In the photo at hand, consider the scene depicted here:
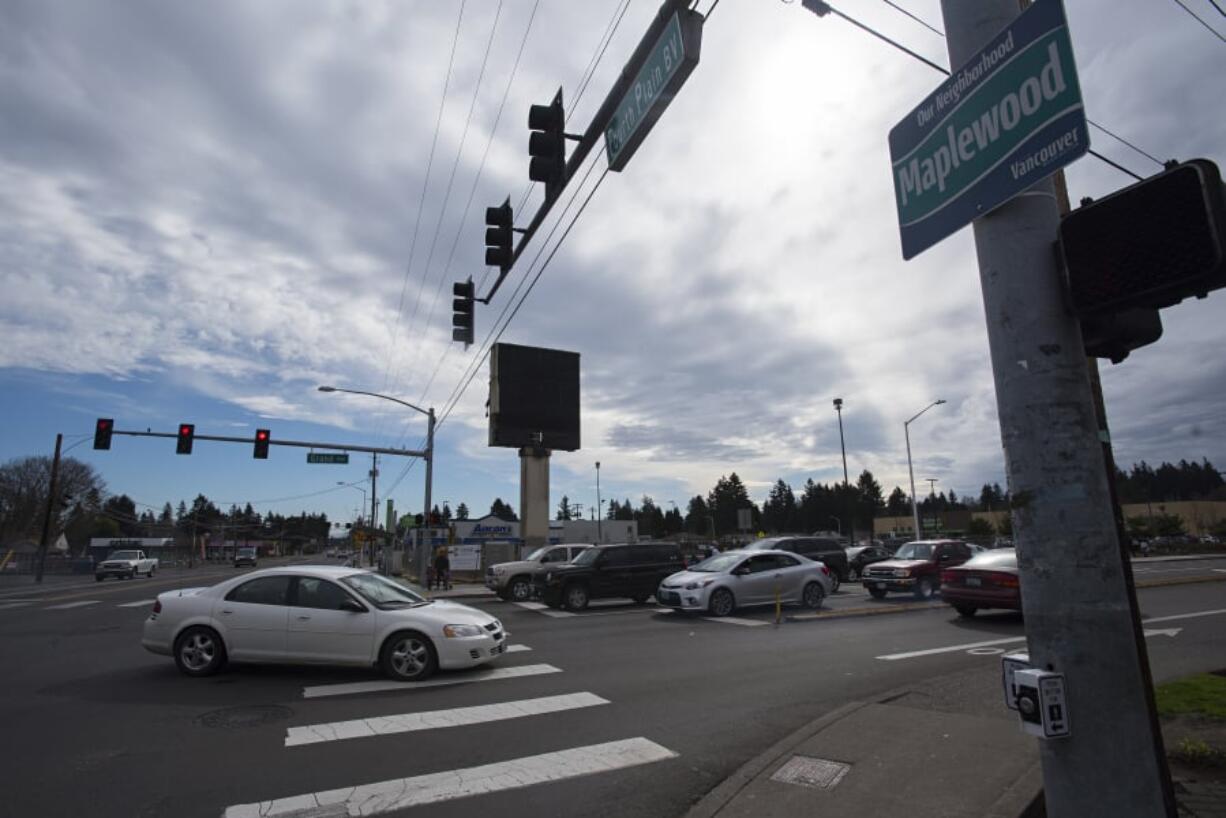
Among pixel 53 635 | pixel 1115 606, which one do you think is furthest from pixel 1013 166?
pixel 53 635

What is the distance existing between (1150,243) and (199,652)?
34.4ft

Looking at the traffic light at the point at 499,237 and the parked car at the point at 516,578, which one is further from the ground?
the traffic light at the point at 499,237

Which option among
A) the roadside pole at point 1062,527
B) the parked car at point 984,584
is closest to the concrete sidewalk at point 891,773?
the roadside pole at point 1062,527

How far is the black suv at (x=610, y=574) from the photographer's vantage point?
699 inches

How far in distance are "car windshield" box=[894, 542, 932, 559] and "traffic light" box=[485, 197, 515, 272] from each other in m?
15.4

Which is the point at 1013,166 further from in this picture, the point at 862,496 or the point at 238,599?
the point at 862,496

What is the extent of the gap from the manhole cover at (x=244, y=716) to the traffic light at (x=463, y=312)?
5685mm

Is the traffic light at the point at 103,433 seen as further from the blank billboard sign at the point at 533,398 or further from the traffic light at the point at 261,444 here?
the blank billboard sign at the point at 533,398

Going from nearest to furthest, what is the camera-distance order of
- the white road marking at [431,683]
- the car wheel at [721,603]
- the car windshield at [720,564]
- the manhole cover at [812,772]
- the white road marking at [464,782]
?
the white road marking at [464,782], the manhole cover at [812,772], the white road marking at [431,683], the car wheel at [721,603], the car windshield at [720,564]

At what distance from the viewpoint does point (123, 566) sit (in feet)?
143

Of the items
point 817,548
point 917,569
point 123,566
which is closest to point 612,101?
point 917,569

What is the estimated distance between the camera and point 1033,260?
2752mm

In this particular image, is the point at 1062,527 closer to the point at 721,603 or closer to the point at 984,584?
the point at 984,584

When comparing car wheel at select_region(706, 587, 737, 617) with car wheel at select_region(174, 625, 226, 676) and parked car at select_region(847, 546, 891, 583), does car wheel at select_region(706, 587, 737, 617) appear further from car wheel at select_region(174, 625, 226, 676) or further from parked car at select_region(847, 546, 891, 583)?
parked car at select_region(847, 546, 891, 583)
